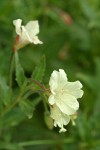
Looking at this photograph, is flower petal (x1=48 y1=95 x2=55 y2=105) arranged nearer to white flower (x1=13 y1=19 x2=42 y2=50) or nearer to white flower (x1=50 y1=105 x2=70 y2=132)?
white flower (x1=50 y1=105 x2=70 y2=132)

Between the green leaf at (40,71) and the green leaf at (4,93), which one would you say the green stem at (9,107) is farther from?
the green leaf at (40,71)

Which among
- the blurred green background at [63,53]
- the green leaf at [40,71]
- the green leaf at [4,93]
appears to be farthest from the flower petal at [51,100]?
the blurred green background at [63,53]

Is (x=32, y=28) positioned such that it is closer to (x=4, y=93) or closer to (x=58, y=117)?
(x=4, y=93)

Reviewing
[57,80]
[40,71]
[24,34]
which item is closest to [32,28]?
[24,34]

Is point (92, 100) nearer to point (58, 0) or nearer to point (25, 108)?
point (58, 0)

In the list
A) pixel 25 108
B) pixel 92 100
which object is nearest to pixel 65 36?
pixel 92 100

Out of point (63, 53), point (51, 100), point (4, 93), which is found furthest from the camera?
point (63, 53)

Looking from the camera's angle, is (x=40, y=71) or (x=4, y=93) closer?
(x=40, y=71)

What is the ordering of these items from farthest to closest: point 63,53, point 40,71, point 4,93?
point 63,53
point 4,93
point 40,71
